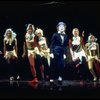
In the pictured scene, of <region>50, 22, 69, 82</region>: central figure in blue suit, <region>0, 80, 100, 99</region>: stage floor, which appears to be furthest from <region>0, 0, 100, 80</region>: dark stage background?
<region>0, 80, 100, 99</region>: stage floor

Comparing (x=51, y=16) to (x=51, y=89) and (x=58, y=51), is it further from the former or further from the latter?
(x=51, y=89)

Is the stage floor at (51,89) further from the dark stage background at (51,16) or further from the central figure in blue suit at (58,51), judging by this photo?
the dark stage background at (51,16)

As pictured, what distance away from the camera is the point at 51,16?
966cm

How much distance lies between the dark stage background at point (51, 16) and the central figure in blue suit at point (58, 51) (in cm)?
5

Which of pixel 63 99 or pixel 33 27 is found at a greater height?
pixel 33 27

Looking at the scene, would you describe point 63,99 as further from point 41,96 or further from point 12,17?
point 12,17

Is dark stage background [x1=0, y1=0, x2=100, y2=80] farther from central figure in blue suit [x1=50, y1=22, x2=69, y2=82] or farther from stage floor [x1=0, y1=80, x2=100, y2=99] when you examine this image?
stage floor [x1=0, y1=80, x2=100, y2=99]

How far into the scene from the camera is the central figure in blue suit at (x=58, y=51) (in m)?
9.64

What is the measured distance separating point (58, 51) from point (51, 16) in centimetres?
33

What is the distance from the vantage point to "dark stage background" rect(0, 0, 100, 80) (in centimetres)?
964

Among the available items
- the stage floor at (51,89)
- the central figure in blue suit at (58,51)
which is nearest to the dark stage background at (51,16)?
the central figure in blue suit at (58,51)

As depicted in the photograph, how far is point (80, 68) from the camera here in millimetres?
9633

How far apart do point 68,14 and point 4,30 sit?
0.60 meters

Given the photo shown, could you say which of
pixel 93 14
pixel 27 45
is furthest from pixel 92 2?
pixel 27 45
